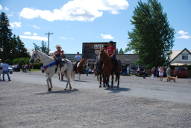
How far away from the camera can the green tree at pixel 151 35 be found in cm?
6094

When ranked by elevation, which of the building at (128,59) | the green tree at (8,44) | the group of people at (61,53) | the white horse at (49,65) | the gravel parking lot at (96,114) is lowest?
the gravel parking lot at (96,114)

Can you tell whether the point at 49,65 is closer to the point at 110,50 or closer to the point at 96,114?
the point at 110,50

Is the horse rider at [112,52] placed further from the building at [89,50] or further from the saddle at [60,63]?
the building at [89,50]

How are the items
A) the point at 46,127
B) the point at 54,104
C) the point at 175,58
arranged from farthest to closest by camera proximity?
the point at 175,58 < the point at 54,104 < the point at 46,127

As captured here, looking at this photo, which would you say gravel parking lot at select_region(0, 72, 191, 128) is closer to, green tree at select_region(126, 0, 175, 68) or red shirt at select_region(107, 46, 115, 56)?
red shirt at select_region(107, 46, 115, 56)

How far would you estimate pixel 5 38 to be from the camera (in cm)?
9525

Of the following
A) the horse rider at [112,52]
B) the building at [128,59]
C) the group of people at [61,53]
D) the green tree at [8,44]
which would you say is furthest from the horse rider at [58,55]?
the green tree at [8,44]

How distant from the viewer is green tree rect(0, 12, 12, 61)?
92.2 metres

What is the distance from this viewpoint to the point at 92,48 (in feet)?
188

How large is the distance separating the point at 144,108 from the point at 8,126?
488 centimetres

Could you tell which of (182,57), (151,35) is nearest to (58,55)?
(151,35)

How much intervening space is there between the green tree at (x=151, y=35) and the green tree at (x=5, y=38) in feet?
138

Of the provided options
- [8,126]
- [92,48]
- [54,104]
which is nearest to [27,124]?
[8,126]

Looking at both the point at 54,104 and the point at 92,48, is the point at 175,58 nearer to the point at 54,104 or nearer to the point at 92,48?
the point at 92,48
